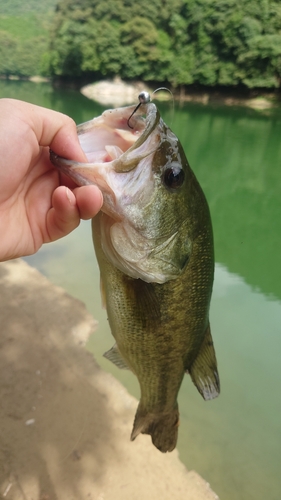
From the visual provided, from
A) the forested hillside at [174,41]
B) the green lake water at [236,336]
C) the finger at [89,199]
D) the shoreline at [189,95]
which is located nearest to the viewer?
the finger at [89,199]

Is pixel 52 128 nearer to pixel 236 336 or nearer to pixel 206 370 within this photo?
pixel 206 370

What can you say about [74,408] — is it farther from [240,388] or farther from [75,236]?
[75,236]

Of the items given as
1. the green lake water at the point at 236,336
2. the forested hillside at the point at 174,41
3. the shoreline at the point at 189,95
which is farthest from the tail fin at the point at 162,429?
the forested hillside at the point at 174,41

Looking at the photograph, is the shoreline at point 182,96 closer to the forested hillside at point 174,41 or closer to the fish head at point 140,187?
the forested hillside at point 174,41

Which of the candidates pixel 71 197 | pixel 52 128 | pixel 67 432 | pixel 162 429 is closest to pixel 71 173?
pixel 71 197

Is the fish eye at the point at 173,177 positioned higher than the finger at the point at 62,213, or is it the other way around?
the fish eye at the point at 173,177

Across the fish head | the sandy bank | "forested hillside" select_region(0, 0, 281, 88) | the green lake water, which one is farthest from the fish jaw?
"forested hillside" select_region(0, 0, 281, 88)
